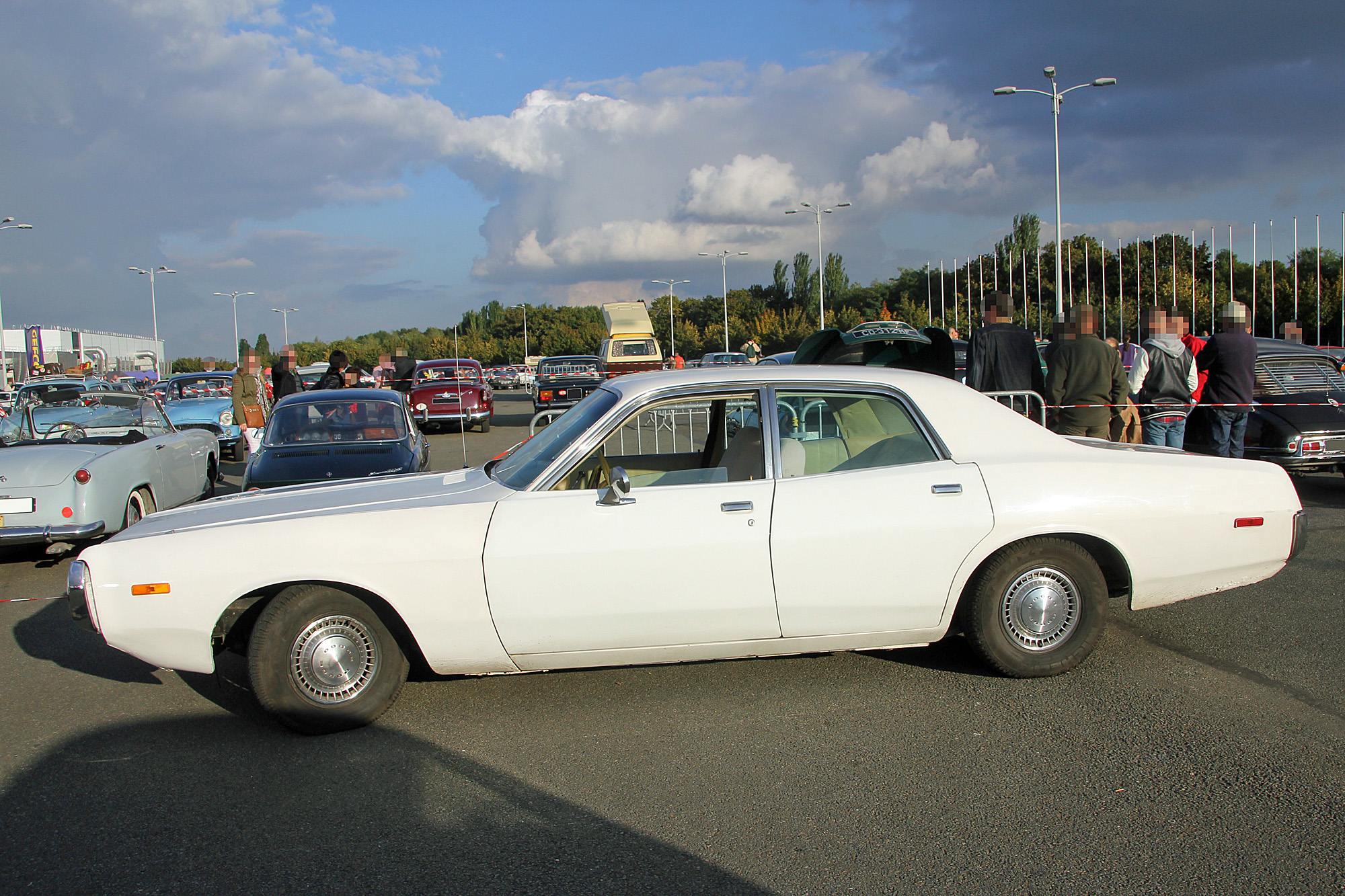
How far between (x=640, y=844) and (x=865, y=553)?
1594 mm

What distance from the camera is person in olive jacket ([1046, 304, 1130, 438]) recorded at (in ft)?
25.2

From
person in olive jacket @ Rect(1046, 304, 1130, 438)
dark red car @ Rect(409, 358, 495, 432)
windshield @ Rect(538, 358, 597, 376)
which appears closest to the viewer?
person in olive jacket @ Rect(1046, 304, 1130, 438)

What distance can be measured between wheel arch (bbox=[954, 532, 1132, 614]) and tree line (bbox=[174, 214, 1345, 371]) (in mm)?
15331

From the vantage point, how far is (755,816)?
3096 mm

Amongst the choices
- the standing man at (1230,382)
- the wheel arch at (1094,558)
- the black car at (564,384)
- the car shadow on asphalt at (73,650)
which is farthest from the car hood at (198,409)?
the wheel arch at (1094,558)

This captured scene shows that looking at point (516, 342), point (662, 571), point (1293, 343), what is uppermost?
point (516, 342)

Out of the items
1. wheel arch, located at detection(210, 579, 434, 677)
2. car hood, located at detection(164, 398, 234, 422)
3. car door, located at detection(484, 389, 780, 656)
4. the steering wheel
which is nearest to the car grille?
car door, located at detection(484, 389, 780, 656)

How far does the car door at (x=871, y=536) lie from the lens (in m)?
3.94

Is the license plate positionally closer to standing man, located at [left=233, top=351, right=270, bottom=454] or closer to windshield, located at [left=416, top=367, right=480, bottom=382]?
standing man, located at [left=233, top=351, right=270, bottom=454]

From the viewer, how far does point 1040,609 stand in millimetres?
4195

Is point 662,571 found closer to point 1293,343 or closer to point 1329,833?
point 1329,833

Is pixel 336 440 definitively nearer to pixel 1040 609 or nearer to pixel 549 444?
pixel 549 444

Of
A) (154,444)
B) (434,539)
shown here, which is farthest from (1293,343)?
(154,444)

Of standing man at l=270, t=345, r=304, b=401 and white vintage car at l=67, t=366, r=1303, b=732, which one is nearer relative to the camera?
white vintage car at l=67, t=366, r=1303, b=732
